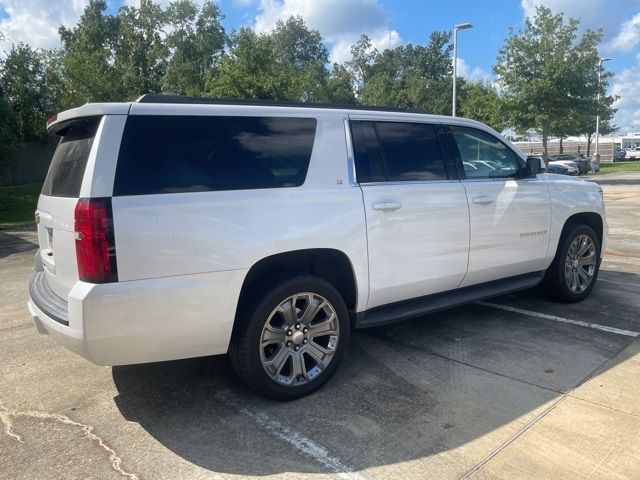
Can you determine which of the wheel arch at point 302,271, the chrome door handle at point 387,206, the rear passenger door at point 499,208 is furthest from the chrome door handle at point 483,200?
the wheel arch at point 302,271

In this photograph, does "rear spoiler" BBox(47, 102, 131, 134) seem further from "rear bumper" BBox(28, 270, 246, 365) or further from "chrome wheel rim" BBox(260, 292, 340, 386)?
"chrome wheel rim" BBox(260, 292, 340, 386)

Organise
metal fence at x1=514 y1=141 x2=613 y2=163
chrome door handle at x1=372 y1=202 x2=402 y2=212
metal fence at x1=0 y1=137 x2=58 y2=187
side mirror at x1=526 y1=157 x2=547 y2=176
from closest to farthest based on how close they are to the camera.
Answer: chrome door handle at x1=372 y1=202 x2=402 y2=212
side mirror at x1=526 y1=157 x2=547 y2=176
metal fence at x1=0 y1=137 x2=58 y2=187
metal fence at x1=514 y1=141 x2=613 y2=163

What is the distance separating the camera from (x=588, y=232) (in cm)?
569

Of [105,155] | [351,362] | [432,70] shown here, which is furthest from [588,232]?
[432,70]

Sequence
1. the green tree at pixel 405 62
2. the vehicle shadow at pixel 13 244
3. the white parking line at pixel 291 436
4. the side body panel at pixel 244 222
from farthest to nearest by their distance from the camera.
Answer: the green tree at pixel 405 62, the vehicle shadow at pixel 13 244, the side body panel at pixel 244 222, the white parking line at pixel 291 436

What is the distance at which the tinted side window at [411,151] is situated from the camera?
417 cm

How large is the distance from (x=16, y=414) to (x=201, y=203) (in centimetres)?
193

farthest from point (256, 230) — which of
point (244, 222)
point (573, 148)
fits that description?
point (573, 148)

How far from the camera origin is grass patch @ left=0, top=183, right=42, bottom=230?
16.4 metres

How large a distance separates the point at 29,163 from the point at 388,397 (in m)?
28.4

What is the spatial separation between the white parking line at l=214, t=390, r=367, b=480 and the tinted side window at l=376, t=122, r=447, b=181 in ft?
6.38

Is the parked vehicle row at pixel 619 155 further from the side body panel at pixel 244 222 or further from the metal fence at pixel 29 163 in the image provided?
the side body panel at pixel 244 222

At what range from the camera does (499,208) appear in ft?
15.6

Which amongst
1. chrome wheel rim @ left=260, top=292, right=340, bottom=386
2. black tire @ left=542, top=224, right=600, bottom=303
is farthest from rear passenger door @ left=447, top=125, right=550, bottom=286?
chrome wheel rim @ left=260, top=292, right=340, bottom=386
